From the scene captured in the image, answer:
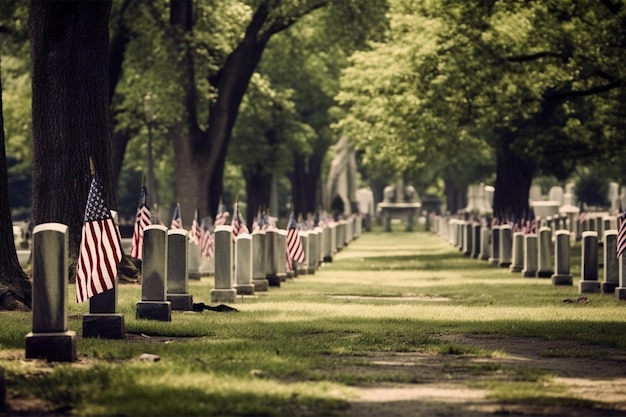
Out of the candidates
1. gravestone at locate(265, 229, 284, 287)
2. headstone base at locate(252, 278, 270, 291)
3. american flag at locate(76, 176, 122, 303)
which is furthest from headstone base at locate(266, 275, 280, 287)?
american flag at locate(76, 176, 122, 303)

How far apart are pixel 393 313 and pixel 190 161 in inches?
1031

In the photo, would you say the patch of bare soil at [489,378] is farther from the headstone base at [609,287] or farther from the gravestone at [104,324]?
the headstone base at [609,287]

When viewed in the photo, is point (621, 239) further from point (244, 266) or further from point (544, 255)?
point (544, 255)

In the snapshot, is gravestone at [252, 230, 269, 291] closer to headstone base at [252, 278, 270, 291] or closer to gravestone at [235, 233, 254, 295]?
headstone base at [252, 278, 270, 291]

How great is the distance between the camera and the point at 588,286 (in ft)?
94.3

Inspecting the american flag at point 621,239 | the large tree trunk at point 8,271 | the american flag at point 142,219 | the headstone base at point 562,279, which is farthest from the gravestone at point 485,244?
the large tree trunk at point 8,271

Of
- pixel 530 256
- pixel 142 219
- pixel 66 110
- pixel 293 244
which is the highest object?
pixel 66 110

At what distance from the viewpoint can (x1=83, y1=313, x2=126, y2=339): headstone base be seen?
1742cm

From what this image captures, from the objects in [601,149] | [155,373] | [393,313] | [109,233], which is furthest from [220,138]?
[155,373]

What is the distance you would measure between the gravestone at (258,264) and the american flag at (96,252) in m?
12.3

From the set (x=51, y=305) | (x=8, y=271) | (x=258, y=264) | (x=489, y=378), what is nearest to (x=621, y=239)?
(x=258, y=264)

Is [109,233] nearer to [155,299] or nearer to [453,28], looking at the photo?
[155,299]

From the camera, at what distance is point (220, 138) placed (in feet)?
157

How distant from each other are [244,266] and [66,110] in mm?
4324
